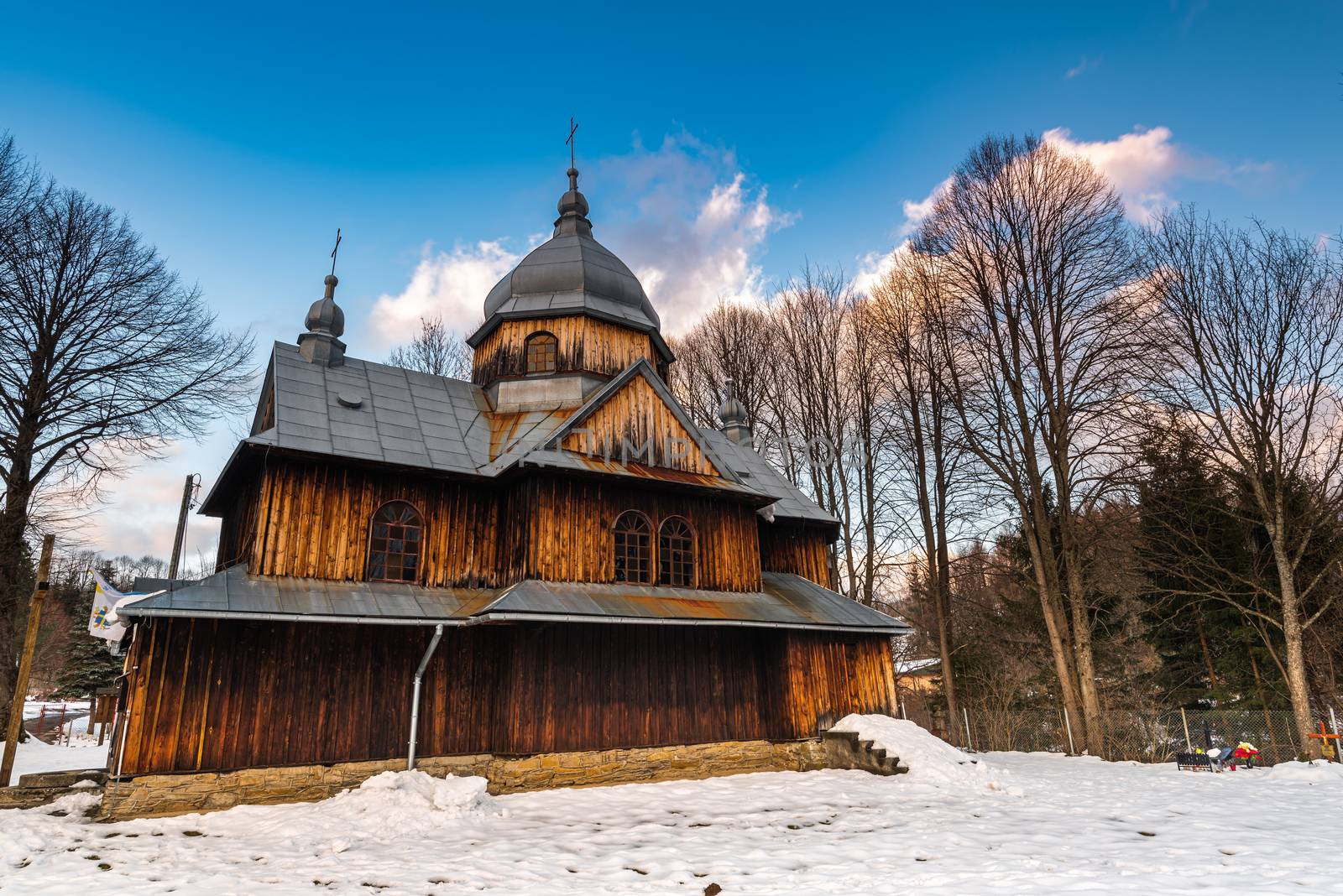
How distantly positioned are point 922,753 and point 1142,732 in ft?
42.4

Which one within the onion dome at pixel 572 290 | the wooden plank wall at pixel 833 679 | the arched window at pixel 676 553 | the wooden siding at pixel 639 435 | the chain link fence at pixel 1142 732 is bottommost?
the chain link fence at pixel 1142 732

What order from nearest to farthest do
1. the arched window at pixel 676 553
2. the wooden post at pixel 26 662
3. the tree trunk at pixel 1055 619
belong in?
the wooden post at pixel 26 662
the arched window at pixel 676 553
the tree trunk at pixel 1055 619

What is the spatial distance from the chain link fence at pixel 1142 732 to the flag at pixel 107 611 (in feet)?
61.1

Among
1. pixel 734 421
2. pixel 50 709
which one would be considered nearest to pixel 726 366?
pixel 734 421

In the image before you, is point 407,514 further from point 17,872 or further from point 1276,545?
point 1276,545

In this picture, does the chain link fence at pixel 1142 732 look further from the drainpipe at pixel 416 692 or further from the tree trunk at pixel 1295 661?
the drainpipe at pixel 416 692

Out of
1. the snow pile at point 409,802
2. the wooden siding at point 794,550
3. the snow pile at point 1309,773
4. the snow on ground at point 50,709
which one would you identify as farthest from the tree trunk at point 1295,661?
the snow on ground at point 50,709

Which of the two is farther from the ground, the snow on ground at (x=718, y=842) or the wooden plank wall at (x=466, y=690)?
the wooden plank wall at (x=466, y=690)

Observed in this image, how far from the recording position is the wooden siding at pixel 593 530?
12859 mm

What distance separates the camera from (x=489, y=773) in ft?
38.6

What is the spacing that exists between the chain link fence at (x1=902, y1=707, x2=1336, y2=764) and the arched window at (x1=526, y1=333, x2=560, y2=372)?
14.4 meters

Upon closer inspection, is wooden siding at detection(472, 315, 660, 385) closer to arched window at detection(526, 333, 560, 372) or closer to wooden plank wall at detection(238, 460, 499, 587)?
arched window at detection(526, 333, 560, 372)

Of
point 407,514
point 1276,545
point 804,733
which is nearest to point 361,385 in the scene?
point 407,514

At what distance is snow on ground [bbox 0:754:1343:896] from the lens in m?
6.80
